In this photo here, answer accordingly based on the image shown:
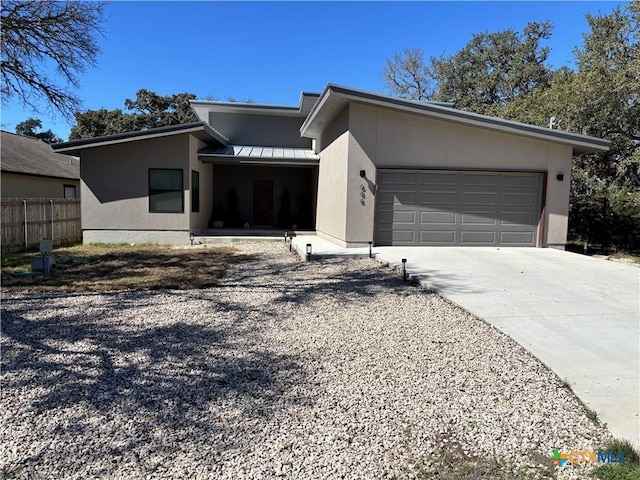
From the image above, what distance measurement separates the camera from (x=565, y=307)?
590cm

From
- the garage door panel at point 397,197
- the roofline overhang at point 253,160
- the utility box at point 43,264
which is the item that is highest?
the roofline overhang at point 253,160

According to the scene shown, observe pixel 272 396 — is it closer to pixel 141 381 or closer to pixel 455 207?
pixel 141 381

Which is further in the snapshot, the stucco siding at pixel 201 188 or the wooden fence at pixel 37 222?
the stucco siding at pixel 201 188

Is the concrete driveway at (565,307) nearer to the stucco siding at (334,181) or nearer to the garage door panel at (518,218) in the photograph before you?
the garage door panel at (518,218)

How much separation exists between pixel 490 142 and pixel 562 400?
960cm

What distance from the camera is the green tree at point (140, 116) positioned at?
105 feet

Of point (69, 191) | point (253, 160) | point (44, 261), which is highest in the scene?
point (253, 160)

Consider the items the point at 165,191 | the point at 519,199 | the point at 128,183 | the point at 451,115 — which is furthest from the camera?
the point at 165,191

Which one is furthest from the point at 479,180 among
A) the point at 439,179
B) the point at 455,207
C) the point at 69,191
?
the point at 69,191

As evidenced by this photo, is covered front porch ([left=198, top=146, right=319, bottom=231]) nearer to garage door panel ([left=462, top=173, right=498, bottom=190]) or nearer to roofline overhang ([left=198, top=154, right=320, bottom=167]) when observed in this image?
roofline overhang ([left=198, top=154, right=320, bottom=167])

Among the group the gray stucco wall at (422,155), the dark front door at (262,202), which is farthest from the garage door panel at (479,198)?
the dark front door at (262,202)
